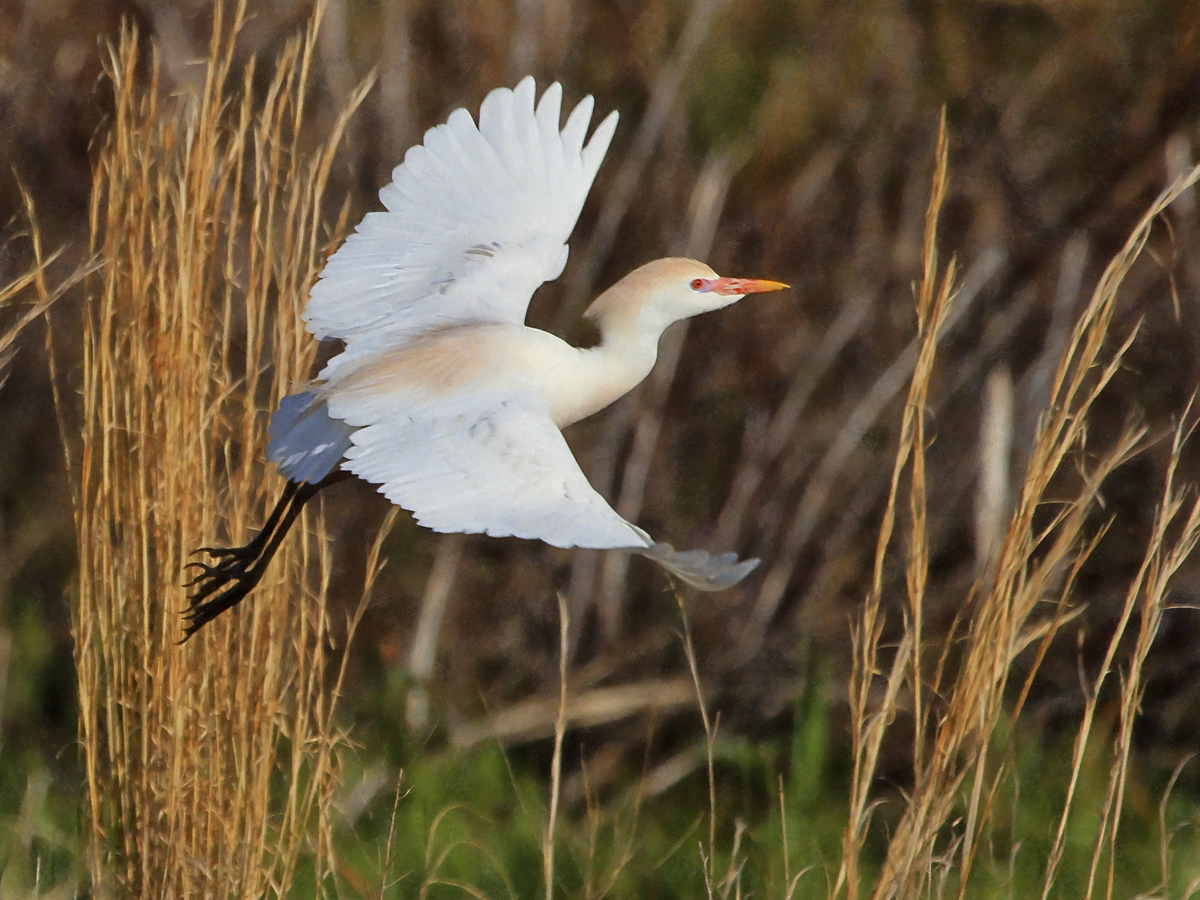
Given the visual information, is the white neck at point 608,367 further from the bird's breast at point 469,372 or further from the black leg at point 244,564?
the black leg at point 244,564

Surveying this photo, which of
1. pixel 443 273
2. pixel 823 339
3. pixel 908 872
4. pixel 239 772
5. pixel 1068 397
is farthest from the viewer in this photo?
pixel 823 339

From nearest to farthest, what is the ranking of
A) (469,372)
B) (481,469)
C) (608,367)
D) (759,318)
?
1. (481,469)
2. (469,372)
3. (608,367)
4. (759,318)

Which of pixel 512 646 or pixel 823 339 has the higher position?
pixel 823 339

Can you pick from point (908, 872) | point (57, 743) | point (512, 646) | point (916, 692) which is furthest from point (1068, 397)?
point (57, 743)

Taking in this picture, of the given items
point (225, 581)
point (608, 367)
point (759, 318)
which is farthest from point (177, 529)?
point (759, 318)

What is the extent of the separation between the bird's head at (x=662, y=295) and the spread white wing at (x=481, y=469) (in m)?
0.28

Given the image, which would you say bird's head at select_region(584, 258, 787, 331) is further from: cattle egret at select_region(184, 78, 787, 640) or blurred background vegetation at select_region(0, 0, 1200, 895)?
blurred background vegetation at select_region(0, 0, 1200, 895)

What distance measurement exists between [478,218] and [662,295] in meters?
0.28

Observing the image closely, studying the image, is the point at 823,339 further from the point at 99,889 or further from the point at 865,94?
the point at 99,889

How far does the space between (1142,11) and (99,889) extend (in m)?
2.83

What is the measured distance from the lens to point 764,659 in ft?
11.0

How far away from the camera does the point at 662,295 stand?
171 cm

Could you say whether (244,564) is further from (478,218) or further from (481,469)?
(478,218)

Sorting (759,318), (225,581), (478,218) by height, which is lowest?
(759,318)
